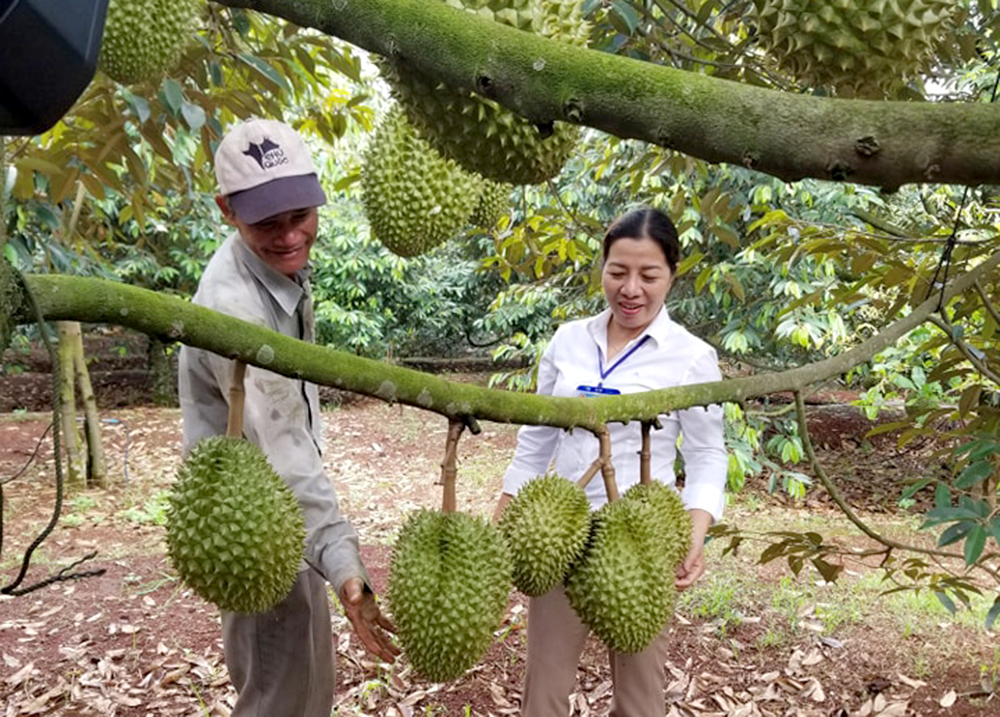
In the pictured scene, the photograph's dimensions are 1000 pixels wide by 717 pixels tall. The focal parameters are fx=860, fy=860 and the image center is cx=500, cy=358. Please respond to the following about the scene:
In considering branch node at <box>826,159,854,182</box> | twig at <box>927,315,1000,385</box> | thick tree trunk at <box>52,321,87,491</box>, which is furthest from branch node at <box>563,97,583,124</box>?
thick tree trunk at <box>52,321,87,491</box>

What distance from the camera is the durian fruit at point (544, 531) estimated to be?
1079 mm

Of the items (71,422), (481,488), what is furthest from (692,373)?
(71,422)

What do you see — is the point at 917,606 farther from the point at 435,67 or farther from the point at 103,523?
the point at 103,523

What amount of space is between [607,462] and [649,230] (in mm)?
1189

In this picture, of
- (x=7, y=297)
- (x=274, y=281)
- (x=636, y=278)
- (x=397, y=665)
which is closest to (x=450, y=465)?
(x=7, y=297)

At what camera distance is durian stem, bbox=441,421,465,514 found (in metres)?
0.92

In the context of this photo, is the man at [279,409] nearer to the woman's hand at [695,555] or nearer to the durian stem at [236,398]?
the durian stem at [236,398]

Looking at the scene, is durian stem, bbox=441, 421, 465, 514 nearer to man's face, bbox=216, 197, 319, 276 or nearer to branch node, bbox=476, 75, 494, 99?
branch node, bbox=476, 75, 494, 99

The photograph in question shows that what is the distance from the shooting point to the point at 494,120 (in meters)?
0.99

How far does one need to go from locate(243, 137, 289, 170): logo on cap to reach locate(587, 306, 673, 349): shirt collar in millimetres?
949

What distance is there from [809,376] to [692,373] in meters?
0.96

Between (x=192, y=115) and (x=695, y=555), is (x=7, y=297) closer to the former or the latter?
(x=192, y=115)

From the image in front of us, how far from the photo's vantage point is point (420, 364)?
34.7 feet

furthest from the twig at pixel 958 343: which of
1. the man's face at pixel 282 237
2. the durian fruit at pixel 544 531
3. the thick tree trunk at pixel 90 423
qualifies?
the thick tree trunk at pixel 90 423
